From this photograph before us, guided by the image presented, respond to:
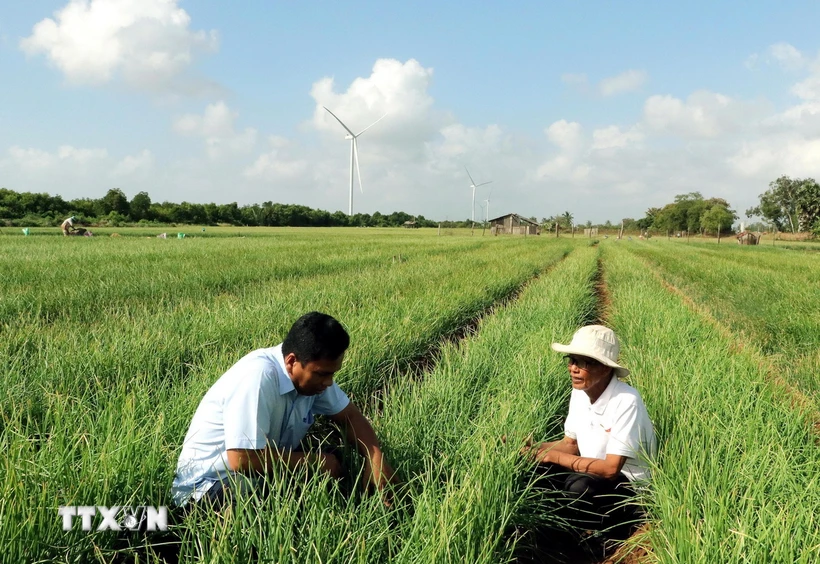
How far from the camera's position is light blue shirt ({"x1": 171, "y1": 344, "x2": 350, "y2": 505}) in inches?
72.2

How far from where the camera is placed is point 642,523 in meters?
2.44

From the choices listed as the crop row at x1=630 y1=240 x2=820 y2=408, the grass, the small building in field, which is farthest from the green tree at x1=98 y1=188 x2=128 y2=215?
the crop row at x1=630 y1=240 x2=820 y2=408

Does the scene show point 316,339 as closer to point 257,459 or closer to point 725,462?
point 257,459

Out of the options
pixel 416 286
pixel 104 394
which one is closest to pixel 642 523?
pixel 104 394

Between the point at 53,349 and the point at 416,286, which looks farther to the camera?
the point at 416,286

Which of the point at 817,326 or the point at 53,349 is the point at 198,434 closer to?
the point at 53,349

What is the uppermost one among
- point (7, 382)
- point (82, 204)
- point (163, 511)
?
point (82, 204)

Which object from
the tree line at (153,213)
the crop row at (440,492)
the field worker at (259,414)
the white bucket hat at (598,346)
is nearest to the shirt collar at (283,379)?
the field worker at (259,414)

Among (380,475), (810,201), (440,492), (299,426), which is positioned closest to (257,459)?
(299,426)

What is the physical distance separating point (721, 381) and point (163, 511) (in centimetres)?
319

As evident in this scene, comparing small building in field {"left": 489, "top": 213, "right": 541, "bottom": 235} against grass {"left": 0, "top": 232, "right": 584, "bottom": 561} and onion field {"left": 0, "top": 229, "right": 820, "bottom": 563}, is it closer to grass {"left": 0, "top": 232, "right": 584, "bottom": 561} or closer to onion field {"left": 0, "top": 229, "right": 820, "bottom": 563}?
grass {"left": 0, "top": 232, "right": 584, "bottom": 561}

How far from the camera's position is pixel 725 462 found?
2172 mm

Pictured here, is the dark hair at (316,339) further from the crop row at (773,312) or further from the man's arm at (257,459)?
the crop row at (773,312)

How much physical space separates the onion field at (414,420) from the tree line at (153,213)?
40.1m
